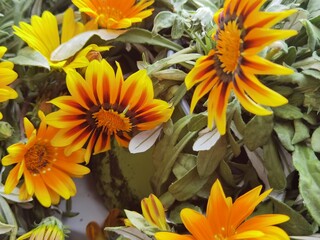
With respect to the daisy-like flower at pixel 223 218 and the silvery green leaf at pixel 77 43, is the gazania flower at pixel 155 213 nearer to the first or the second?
the daisy-like flower at pixel 223 218

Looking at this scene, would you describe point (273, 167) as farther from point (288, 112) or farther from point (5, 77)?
point (5, 77)

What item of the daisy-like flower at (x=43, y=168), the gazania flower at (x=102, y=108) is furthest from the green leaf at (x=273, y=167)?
the daisy-like flower at (x=43, y=168)

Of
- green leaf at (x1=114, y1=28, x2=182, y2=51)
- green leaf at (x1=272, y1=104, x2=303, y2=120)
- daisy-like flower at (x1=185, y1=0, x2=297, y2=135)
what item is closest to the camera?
daisy-like flower at (x1=185, y1=0, x2=297, y2=135)

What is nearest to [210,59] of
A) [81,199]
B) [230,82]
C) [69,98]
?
[230,82]

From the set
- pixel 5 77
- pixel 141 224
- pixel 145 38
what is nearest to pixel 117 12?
→ pixel 145 38

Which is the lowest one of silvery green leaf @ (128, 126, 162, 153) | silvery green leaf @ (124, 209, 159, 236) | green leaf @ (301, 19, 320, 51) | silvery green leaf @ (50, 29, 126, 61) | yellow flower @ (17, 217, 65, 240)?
yellow flower @ (17, 217, 65, 240)

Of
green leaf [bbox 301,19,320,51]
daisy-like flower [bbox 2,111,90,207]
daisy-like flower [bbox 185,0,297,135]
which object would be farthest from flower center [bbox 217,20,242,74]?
daisy-like flower [bbox 2,111,90,207]

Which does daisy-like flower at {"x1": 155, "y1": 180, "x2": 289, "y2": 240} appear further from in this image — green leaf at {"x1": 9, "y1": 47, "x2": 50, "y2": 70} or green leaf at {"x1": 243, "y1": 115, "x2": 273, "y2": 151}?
green leaf at {"x1": 9, "y1": 47, "x2": 50, "y2": 70}
